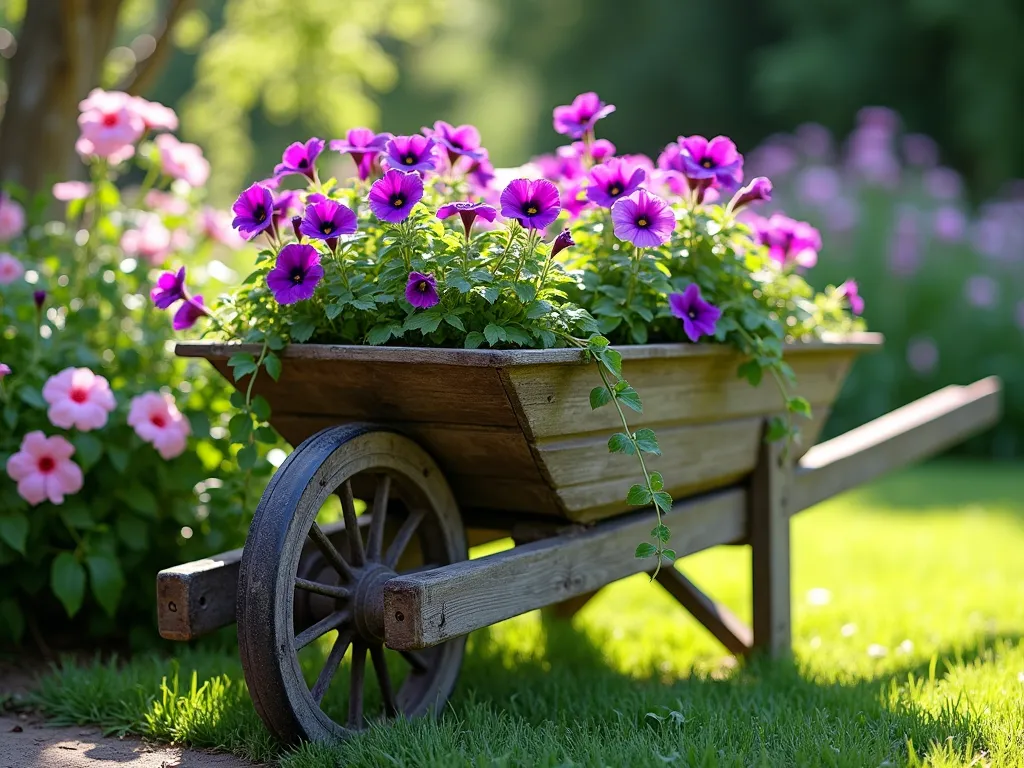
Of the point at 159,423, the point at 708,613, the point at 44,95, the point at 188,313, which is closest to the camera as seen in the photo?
the point at 188,313

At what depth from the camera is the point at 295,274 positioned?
77.0 inches

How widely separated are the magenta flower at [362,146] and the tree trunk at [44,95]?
1734 millimetres

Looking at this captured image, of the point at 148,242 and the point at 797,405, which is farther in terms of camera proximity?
the point at 148,242

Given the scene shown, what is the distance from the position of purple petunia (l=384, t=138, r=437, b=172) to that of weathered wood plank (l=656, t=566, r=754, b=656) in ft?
3.59

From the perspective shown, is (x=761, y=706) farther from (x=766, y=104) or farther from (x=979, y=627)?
(x=766, y=104)

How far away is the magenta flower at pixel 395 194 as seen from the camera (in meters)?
1.90

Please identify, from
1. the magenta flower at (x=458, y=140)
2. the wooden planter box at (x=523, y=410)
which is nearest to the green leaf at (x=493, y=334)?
the wooden planter box at (x=523, y=410)

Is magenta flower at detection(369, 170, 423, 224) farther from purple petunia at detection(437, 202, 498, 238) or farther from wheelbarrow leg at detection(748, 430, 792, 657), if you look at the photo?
wheelbarrow leg at detection(748, 430, 792, 657)

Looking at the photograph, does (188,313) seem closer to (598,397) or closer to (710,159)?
(598,397)

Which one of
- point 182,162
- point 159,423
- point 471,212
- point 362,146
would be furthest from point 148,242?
point 471,212

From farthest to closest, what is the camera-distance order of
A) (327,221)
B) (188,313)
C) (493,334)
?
(188,313)
(327,221)
(493,334)

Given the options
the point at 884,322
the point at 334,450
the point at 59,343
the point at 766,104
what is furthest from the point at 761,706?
the point at 766,104

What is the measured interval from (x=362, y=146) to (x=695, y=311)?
0.69 meters

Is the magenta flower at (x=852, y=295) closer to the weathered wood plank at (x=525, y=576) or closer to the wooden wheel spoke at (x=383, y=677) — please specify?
the weathered wood plank at (x=525, y=576)
